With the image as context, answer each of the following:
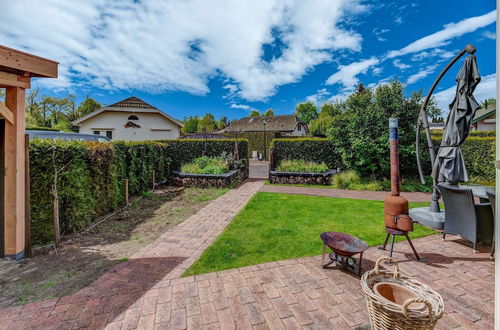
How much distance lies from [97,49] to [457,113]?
40.8ft

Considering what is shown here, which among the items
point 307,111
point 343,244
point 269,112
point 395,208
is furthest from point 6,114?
point 307,111

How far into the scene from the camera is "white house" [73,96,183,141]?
62.0 feet

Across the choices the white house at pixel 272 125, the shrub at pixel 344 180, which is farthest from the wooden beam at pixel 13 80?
the white house at pixel 272 125

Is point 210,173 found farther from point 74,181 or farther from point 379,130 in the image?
point 379,130

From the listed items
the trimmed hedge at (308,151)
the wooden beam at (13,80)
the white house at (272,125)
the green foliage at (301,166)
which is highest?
the white house at (272,125)

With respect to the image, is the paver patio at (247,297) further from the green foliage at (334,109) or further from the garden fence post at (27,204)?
the green foliage at (334,109)

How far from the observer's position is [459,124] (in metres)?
4.23

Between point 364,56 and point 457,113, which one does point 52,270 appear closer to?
point 457,113

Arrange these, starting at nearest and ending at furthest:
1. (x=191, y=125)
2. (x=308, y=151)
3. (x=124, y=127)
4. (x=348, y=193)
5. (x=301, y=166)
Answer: (x=348, y=193) < (x=301, y=166) < (x=308, y=151) < (x=124, y=127) < (x=191, y=125)

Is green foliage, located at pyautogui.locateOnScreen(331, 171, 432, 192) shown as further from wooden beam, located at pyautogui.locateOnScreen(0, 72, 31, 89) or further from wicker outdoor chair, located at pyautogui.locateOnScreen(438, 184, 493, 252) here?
wooden beam, located at pyautogui.locateOnScreen(0, 72, 31, 89)

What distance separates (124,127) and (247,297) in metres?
20.4

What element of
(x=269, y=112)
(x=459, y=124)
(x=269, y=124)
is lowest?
(x=459, y=124)

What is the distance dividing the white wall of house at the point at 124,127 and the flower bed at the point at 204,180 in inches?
437

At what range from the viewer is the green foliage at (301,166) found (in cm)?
1105
